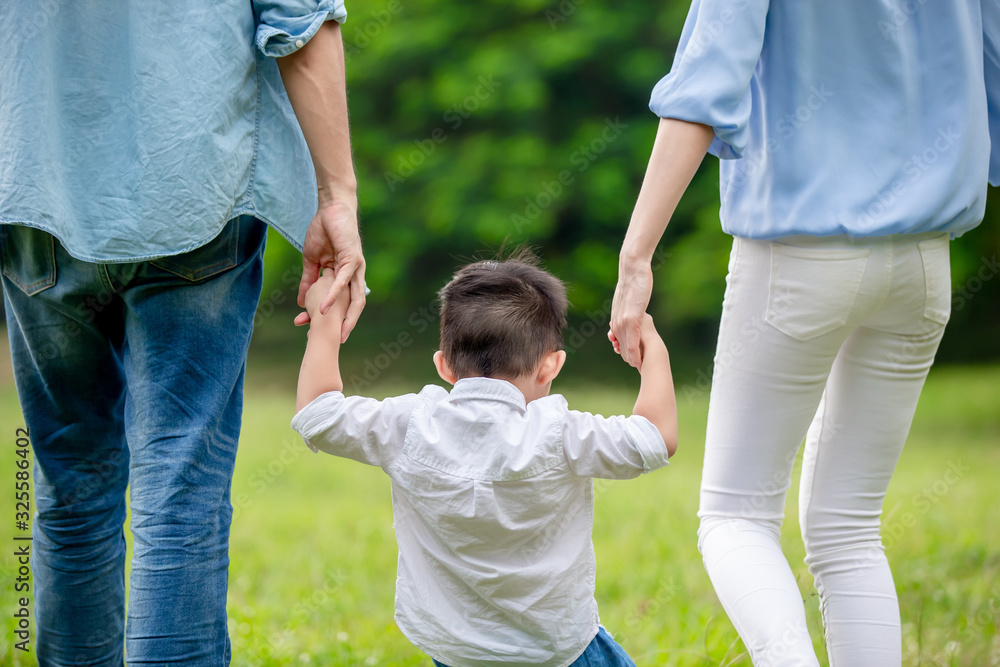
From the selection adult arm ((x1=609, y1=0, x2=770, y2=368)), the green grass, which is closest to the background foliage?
the green grass

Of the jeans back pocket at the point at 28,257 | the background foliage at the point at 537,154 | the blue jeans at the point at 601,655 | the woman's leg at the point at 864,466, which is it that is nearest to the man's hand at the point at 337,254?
the jeans back pocket at the point at 28,257

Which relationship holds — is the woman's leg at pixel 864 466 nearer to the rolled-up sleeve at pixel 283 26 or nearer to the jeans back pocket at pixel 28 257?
the rolled-up sleeve at pixel 283 26

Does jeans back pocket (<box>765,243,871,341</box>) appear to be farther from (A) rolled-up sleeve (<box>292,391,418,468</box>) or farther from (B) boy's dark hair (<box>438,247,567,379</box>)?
(A) rolled-up sleeve (<box>292,391,418,468</box>)

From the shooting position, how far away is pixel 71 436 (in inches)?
70.3

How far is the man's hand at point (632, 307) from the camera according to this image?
171 centimetres

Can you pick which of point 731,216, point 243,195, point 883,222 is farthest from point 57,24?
point 883,222

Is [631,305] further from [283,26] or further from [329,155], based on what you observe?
[283,26]

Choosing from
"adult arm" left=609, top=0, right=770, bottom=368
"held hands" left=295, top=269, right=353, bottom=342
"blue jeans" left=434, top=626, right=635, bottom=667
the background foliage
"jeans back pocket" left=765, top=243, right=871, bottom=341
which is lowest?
the background foliage

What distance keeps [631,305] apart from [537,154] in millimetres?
10099

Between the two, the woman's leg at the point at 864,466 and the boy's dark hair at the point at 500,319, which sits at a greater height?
the boy's dark hair at the point at 500,319

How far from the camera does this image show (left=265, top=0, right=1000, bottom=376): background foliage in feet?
37.4

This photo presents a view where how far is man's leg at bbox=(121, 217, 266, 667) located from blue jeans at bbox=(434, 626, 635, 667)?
1.46 ft

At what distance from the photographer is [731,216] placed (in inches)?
72.7

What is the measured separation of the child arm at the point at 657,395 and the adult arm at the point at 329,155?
1.75 feet
